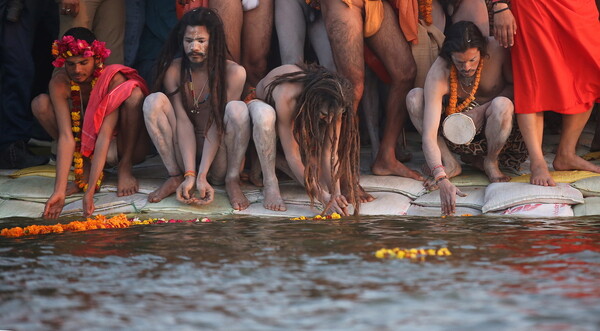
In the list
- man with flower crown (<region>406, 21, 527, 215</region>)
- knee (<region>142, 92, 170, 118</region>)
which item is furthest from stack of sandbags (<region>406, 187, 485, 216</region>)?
knee (<region>142, 92, 170, 118</region>)

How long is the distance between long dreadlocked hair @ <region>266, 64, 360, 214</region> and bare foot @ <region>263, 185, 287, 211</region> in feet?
0.73

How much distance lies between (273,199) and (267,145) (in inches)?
14.2

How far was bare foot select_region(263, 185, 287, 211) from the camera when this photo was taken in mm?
5984

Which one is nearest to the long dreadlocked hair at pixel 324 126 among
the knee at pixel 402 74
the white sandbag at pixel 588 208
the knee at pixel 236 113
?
the knee at pixel 236 113

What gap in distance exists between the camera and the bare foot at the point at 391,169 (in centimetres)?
639

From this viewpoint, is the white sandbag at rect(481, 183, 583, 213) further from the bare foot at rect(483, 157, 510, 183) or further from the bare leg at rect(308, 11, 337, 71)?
the bare leg at rect(308, 11, 337, 71)

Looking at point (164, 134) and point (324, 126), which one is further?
point (164, 134)

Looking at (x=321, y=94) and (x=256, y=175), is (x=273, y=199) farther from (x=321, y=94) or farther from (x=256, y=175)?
(x=321, y=94)

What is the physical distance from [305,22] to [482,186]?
5.81ft

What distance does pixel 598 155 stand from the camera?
6.69 m

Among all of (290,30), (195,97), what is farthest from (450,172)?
(195,97)

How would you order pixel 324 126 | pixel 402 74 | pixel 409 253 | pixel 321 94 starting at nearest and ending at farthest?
pixel 409 253 < pixel 321 94 < pixel 324 126 < pixel 402 74

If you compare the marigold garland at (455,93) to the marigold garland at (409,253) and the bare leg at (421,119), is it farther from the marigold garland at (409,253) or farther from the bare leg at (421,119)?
the marigold garland at (409,253)

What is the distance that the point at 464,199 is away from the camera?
5910 millimetres
